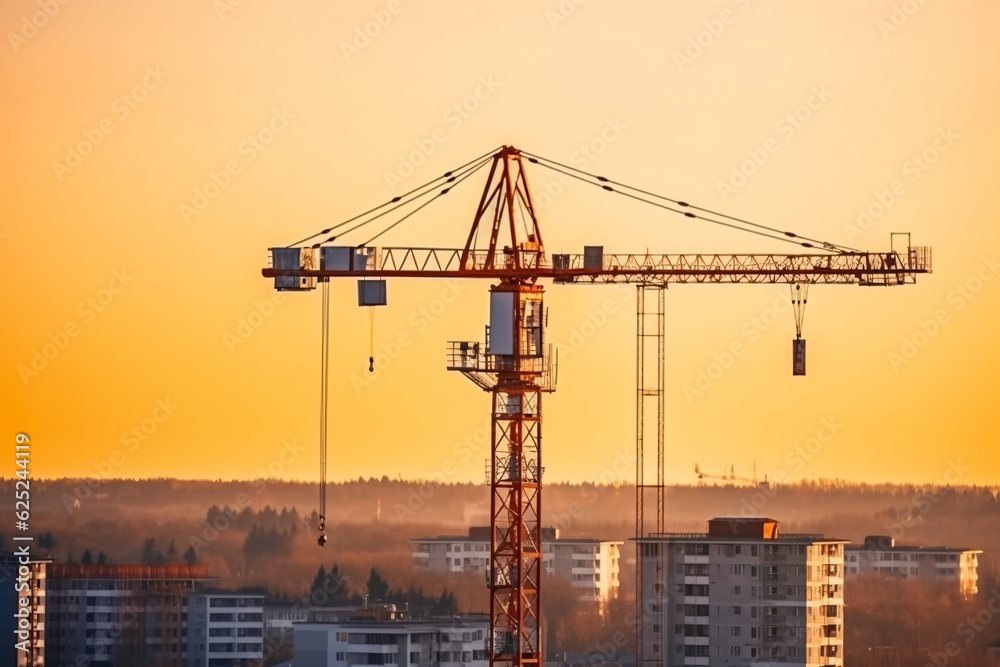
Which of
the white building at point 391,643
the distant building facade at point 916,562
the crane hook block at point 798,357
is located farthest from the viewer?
the distant building facade at point 916,562

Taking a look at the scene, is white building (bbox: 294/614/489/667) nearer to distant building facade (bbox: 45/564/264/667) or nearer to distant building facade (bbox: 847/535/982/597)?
distant building facade (bbox: 45/564/264/667)

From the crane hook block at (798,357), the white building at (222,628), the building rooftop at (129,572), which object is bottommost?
the white building at (222,628)

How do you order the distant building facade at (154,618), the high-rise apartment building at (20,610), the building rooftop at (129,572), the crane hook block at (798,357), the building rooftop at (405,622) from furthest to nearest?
the building rooftop at (129,572) < the distant building facade at (154,618) < the high-rise apartment building at (20,610) < the building rooftop at (405,622) < the crane hook block at (798,357)

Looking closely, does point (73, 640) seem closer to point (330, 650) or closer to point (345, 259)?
point (330, 650)

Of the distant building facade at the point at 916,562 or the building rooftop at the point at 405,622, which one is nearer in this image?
the building rooftop at the point at 405,622

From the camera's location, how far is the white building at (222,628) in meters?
123

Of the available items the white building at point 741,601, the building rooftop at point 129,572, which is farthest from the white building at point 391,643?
the building rooftop at point 129,572

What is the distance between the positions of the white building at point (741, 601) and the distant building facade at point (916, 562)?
4486 cm

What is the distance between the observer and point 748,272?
7331 centimetres

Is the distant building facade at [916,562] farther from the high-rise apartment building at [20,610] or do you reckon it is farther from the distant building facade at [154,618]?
the high-rise apartment building at [20,610]

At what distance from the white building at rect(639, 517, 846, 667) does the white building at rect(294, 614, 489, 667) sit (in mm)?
8381

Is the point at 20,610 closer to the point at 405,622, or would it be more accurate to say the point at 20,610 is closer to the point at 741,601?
the point at 405,622

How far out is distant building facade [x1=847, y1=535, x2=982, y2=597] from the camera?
473 ft

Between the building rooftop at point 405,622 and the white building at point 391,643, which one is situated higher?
the building rooftop at point 405,622
